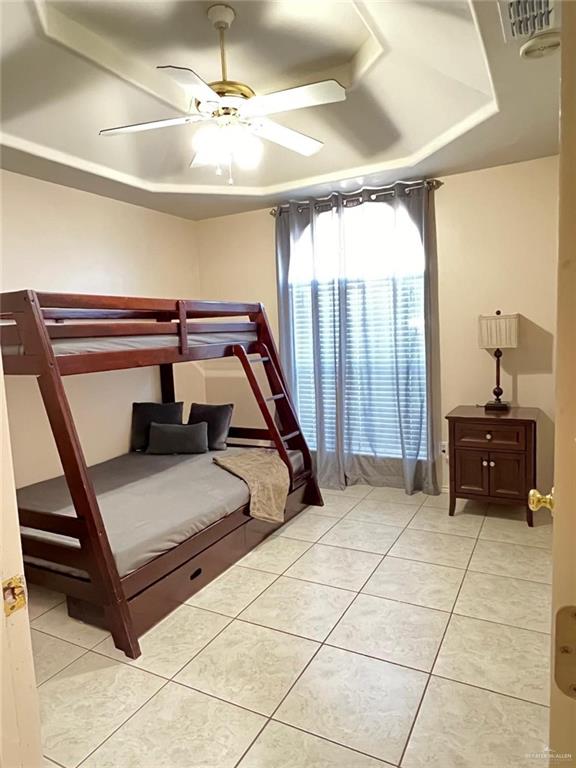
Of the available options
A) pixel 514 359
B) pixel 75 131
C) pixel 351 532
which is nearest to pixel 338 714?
pixel 351 532

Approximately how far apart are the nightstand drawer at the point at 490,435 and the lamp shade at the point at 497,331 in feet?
1.90

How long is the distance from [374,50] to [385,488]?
3186 millimetres

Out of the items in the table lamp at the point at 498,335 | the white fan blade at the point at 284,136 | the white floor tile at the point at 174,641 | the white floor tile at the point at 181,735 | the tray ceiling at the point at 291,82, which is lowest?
the white floor tile at the point at 181,735

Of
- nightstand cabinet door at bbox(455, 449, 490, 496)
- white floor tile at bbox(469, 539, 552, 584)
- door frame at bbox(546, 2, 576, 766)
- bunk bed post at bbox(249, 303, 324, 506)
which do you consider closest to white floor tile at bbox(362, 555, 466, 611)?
white floor tile at bbox(469, 539, 552, 584)

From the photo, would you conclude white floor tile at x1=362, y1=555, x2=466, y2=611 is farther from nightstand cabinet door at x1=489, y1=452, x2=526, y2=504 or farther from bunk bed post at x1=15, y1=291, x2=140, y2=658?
bunk bed post at x1=15, y1=291, x2=140, y2=658

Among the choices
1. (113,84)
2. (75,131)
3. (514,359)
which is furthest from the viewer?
(514,359)

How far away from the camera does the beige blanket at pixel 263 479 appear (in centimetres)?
323

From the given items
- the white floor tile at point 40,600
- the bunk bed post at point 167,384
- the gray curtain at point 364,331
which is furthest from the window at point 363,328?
the white floor tile at point 40,600

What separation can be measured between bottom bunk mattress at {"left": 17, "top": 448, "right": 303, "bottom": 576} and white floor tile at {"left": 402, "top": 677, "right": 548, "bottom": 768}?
54.7 inches

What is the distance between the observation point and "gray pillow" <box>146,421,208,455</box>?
388 centimetres

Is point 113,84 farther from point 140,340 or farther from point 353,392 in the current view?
point 353,392

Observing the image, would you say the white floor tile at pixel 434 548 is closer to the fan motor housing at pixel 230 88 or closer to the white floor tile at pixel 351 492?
the white floor tile at pixel 351 492

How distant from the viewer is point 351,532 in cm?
340

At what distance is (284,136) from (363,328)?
6.45 ft
